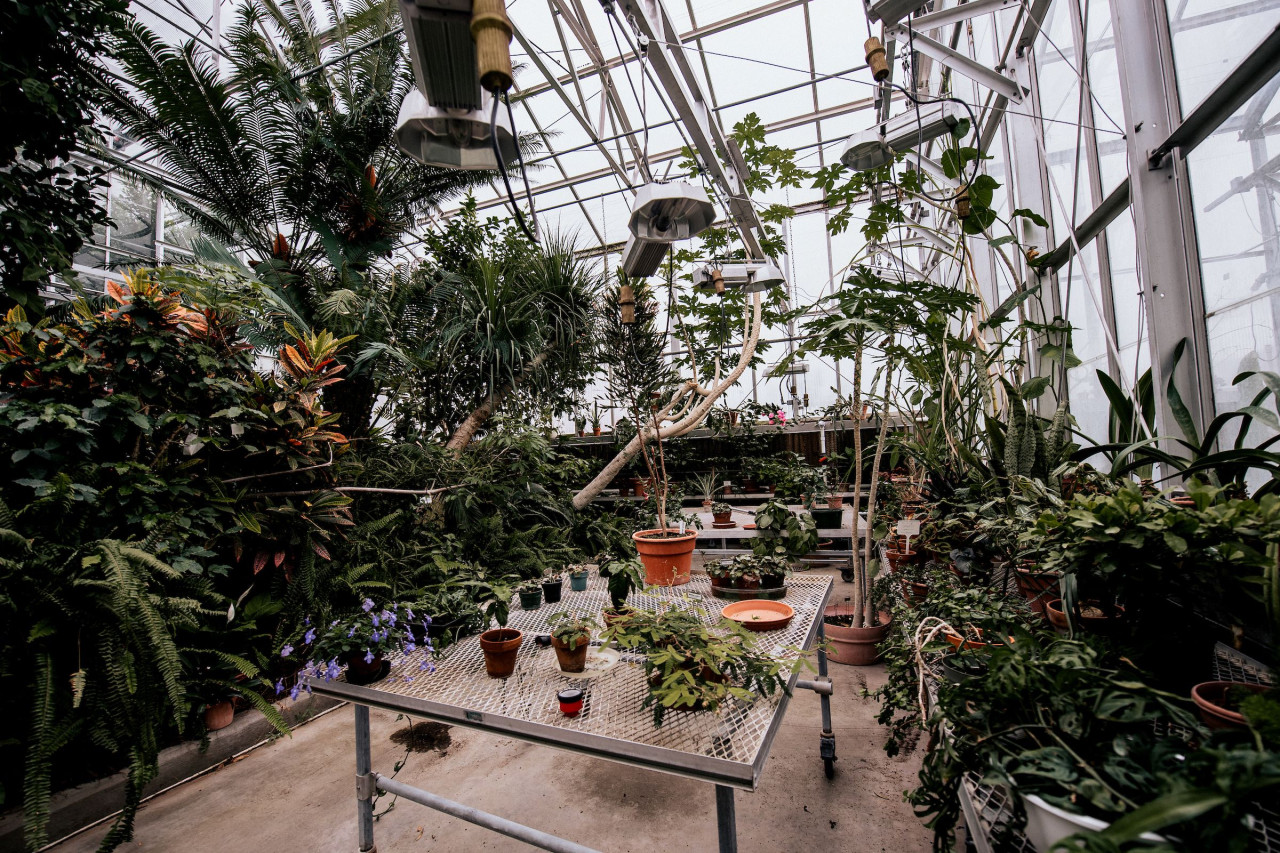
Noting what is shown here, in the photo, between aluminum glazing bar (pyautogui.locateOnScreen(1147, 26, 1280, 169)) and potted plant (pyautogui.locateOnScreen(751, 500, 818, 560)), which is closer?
aluminum glazing bar (pyautogui.locateOnScreen(1147, 26, 1280, 169))

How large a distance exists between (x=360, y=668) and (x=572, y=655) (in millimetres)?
639

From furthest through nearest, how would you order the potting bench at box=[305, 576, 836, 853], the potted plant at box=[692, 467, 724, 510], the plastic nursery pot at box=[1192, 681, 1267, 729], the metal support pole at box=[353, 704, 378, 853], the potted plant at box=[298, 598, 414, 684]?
the potted plant at box=[692, 467, 724, 510], the metal support pole at box=[353, 704, 378, 853], the potted plant at box=[298, 598, 414, 684], the potting bench at box=[305, 576, 836, 853], the plastic nursery pot at box=[1192, 681, 1267, 729]

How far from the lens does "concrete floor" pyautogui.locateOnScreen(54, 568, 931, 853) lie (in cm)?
190

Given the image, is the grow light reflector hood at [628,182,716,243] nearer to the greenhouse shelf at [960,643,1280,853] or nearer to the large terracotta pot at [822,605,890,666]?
the greenhouse shelf at [960,643,1280,853]

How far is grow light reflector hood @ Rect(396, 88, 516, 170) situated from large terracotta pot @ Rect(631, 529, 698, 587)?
6.34 feet

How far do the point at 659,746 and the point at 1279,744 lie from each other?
3.11 feet

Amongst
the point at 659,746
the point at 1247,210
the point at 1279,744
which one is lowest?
the point at 659,746

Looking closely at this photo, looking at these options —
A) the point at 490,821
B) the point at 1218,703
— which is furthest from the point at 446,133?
the point at 1218,703

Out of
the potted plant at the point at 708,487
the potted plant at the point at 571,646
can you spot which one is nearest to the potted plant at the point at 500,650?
the potted plant at the point at 571,646

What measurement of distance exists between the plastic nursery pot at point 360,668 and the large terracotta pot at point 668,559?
1.38 meters

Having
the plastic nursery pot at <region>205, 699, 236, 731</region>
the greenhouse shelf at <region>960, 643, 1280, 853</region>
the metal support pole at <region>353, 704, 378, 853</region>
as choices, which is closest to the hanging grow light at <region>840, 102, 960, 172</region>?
the greenhouse shelf at <region>960, 643, 1280, 853</region>

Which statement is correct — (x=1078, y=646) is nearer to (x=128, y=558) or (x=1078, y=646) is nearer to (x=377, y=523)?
(x=128, y=558)

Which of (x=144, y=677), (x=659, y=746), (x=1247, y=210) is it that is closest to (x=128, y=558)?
(x=144, y=677)

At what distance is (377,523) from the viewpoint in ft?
9.75
